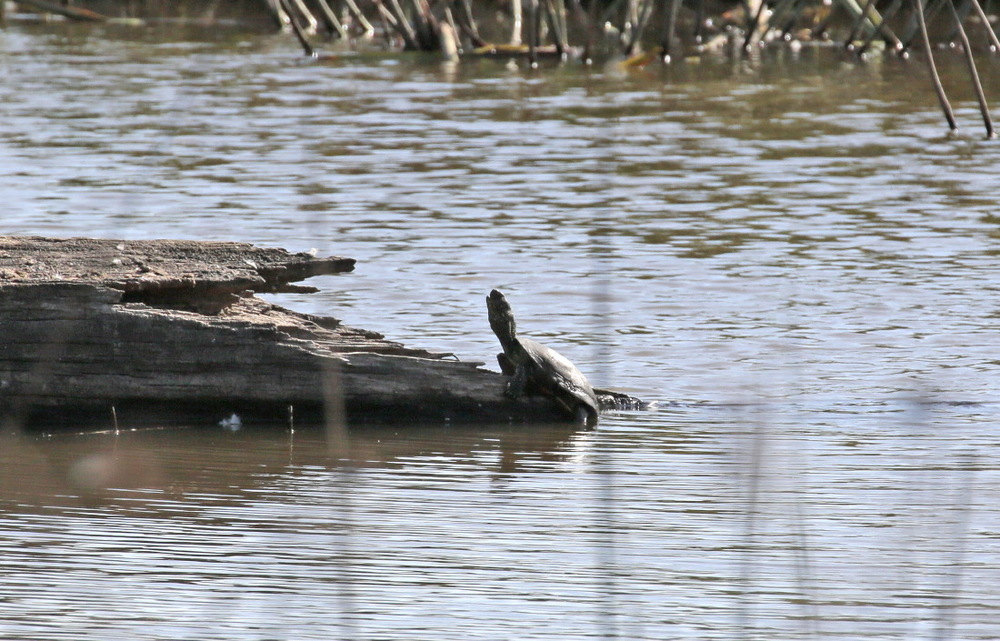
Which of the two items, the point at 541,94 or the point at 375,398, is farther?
the point at 541,94

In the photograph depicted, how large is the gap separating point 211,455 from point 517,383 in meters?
1.03

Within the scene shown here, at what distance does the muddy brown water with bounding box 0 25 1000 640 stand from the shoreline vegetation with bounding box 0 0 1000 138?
4424 mm

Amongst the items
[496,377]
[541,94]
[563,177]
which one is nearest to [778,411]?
[496,377]

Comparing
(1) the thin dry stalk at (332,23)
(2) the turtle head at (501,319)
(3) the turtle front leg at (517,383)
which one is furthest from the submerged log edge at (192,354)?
(1) the thin dry stalk at (332,23)

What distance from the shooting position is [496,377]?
214 inches

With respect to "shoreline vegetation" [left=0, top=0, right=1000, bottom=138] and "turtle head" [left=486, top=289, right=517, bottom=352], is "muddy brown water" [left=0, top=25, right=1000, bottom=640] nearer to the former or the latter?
"turtle head" [left=486, top=289, right=517, bottom=352]

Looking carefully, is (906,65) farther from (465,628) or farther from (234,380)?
(465,628)

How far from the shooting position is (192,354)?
5.25 meters

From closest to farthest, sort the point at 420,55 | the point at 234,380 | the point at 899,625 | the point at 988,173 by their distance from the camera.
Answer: the point at 899,625
the point at 234,380
the point at 988,173
the point at 420,55

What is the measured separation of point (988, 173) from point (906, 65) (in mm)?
7678

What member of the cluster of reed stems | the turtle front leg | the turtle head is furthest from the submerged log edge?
the cluster of reed stems

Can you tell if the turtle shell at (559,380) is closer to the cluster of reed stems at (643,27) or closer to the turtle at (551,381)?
the turtle at (551,381)

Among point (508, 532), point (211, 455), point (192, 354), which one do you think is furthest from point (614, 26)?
point (508, 532)

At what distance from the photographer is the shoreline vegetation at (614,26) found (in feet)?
62.5
